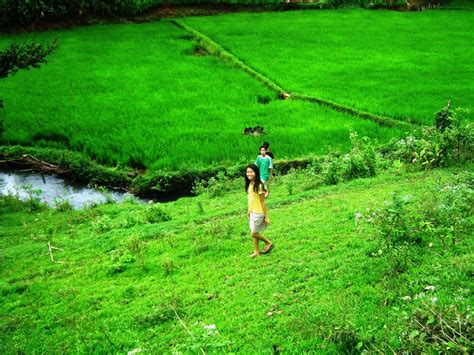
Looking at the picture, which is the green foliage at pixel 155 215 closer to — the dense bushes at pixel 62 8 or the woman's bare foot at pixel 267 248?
the woman's bare foot at pixel 267 248

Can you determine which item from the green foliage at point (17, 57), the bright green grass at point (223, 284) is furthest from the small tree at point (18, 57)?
the bright green grass at point (223, 284)

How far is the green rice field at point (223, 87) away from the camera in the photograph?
1288cm

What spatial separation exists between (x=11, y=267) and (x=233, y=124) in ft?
26.0

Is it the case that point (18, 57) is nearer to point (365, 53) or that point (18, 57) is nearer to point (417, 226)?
point (417, 226)

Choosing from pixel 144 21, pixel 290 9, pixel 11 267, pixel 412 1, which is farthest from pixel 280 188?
pixel 412 1

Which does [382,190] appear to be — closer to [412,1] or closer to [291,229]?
[291,229]

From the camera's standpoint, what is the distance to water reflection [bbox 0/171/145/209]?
36.6 ft

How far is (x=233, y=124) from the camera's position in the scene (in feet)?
45.6

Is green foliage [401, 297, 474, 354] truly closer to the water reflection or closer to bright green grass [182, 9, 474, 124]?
the water reflection

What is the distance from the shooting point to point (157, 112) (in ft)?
49.1

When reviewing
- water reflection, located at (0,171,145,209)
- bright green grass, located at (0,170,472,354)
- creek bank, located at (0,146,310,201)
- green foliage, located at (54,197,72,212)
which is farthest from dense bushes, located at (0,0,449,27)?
bright green grass, located at (0,170,472,354)

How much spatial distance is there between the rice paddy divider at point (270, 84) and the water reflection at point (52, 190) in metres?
6.79

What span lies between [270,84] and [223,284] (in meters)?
12.1

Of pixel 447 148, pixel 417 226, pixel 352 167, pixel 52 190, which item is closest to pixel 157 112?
pixel 52 190
